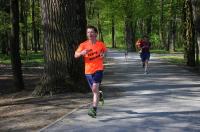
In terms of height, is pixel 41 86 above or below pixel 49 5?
below

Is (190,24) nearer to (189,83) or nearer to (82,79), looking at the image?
(189,83)

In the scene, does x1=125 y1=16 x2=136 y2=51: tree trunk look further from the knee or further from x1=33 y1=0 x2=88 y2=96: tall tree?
the knee

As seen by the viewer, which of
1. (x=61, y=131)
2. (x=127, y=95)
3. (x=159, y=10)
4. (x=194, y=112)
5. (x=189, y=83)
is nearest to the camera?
(x=61, y=131)

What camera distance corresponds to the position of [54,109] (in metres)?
11.5

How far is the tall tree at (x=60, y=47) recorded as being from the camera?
13.9 m

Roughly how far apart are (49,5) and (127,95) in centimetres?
347

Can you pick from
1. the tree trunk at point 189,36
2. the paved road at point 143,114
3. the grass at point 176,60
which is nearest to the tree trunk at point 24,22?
the grass at point 176,60

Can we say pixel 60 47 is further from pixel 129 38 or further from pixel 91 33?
pixel 129 38

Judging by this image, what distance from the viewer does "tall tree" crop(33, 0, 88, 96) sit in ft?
45.7

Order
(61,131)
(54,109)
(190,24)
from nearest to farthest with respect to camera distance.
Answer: (61,131) < (54,109) < (190,24)

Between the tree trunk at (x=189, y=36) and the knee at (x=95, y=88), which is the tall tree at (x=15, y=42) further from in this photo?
the tree trunk at (x=189, y=36)

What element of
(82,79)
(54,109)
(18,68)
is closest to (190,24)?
(18,68)

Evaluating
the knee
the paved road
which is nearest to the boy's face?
the knee

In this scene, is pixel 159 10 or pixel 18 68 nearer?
pixel 18 68
